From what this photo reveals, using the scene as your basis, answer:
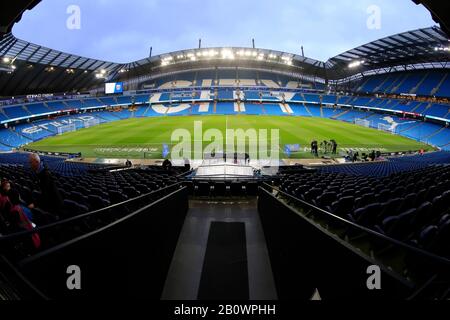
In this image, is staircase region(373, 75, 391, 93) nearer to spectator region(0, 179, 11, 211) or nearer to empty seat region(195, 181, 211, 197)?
empty seat region(195, 181, 211, 197)

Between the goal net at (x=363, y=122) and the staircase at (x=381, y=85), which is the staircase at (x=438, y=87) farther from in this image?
the goal net at (x=363, y=122)

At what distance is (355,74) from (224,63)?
140 feet

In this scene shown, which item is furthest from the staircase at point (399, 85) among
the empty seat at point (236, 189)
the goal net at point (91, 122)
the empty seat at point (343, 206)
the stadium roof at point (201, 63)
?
the empty seat at point (343, 206)

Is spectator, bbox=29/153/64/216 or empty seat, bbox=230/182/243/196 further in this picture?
empty seat, bbox=230/182/243/196

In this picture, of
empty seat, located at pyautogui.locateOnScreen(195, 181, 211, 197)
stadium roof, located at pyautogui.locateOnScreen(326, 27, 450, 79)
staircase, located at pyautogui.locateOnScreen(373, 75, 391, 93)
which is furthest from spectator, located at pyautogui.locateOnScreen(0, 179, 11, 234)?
staircase, located at pyautogui.locateOnScreen(373, 75, 391, 93)

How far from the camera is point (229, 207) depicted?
1137 cm

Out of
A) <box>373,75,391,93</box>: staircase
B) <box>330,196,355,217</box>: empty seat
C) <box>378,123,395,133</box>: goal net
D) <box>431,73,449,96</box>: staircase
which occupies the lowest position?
<box>330,196,355,217</box>: empty seat

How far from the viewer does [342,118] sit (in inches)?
2505

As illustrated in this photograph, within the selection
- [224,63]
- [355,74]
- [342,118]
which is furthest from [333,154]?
[224,63]

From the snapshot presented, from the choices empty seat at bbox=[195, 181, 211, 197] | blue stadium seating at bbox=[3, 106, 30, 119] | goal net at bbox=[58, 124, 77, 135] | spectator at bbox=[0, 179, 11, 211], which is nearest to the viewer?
spectator at bbox=[0, 179, 11, 211]

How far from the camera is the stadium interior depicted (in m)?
2.84

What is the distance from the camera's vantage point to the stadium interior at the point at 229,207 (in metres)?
2.84

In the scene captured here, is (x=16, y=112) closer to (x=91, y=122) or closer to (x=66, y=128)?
(x=66, y=128)
